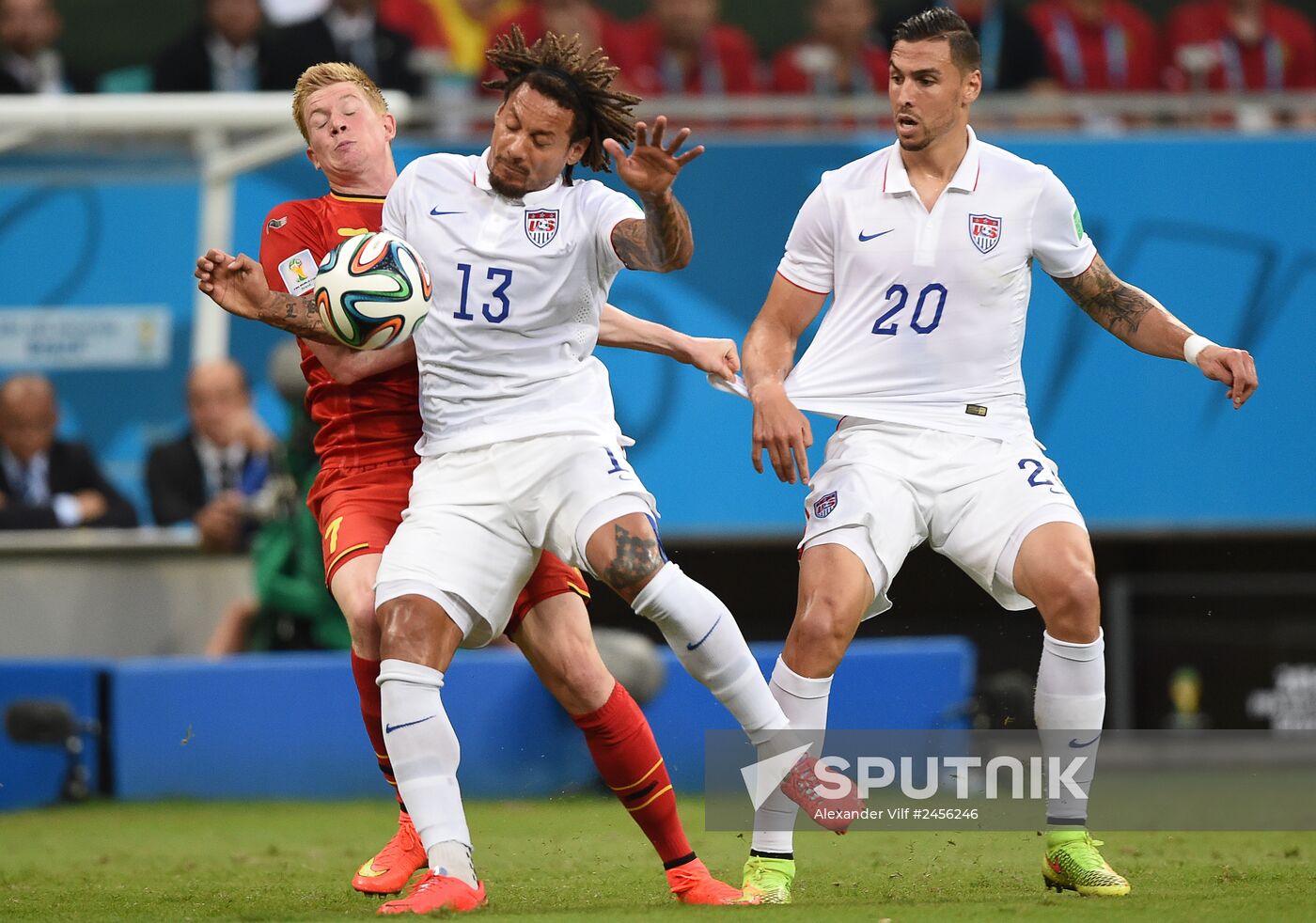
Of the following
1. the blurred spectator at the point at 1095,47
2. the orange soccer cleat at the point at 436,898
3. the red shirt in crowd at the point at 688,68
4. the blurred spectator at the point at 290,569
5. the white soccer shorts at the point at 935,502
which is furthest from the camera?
the blurred spectator at the point at 1095,47

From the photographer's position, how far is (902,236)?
6.16 metres

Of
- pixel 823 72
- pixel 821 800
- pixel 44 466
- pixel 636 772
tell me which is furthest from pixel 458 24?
pixel 821 800

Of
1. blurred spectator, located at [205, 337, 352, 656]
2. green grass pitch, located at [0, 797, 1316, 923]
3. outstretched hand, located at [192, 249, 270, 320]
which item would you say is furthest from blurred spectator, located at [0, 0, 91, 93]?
outstretched hand, located at [192, 249, 270, 320]

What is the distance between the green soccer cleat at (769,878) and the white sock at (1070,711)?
2.88ft

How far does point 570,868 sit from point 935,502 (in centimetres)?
200

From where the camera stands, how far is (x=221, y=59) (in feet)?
41.0

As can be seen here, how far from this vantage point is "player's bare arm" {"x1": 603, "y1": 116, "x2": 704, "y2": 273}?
5301 mm

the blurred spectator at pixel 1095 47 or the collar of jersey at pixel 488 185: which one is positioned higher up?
the blurred spectator at pixel 1095 47

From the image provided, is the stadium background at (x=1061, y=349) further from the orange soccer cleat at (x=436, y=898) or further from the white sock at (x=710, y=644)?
the orange soccer cleat at (x=436, y=898)

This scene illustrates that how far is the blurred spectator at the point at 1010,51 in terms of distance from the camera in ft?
41.9

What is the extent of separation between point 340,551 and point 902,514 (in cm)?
175

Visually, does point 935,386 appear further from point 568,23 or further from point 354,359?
point 568,23

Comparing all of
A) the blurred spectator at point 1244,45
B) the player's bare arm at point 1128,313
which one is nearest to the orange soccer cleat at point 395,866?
the player's bare arm at point 1128,313

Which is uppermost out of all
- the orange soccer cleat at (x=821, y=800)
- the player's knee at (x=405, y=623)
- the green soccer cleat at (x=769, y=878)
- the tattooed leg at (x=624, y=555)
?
the tattooed leg at (x=624, y=555)
